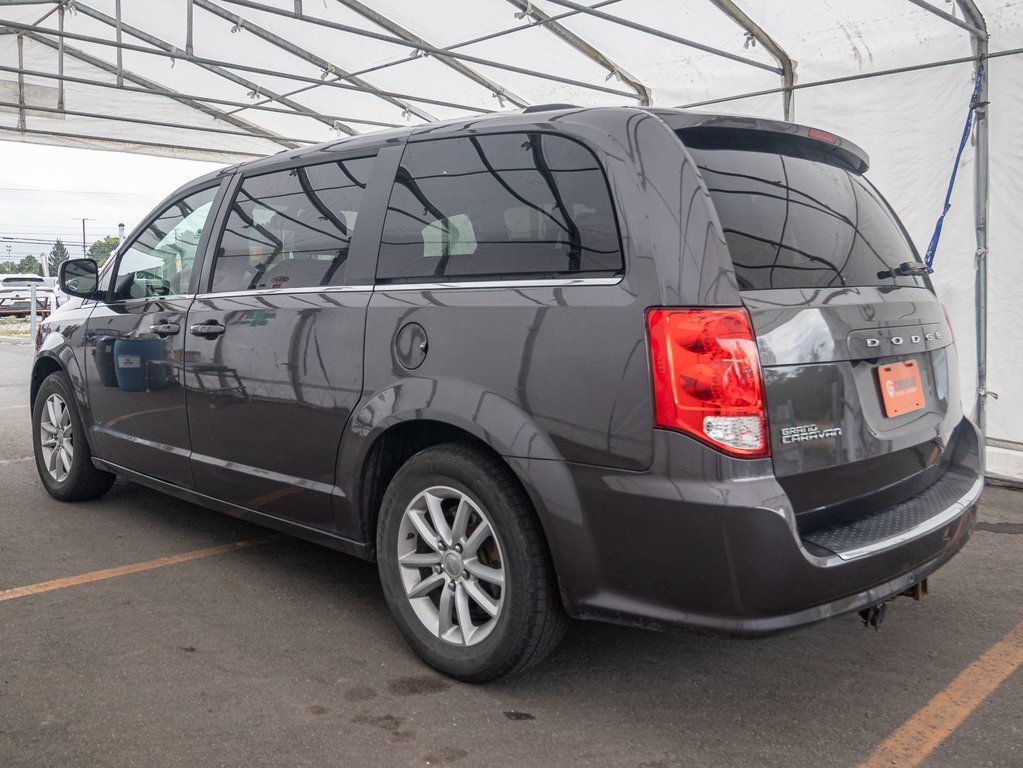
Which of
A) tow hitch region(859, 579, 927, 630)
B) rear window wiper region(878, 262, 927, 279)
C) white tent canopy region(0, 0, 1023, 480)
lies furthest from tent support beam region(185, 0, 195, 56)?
tow hitch region(859, 579, 927, 630)

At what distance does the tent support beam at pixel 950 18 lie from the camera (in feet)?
19.5

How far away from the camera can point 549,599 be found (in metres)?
2.66

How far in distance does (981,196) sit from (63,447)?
5734 mm

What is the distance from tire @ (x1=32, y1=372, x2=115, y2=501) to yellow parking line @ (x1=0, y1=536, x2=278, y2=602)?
1044 mm

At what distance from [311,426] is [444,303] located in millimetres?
753

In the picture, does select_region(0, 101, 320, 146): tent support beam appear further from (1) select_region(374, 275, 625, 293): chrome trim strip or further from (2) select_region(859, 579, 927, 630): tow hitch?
(2) select_region(859, 579, 927, 630): tow hitch

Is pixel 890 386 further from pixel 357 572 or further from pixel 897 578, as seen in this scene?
pixel 357 572

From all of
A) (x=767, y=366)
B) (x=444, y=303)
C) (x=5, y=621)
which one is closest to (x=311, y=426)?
(x=444, y=303)

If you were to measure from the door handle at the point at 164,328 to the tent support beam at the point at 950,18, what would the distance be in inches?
195

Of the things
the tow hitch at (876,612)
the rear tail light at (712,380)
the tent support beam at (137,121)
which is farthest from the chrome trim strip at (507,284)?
the tent support beam at (137,121)

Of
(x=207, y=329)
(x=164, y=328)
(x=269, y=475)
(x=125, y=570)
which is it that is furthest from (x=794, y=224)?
(x=125, y=570)

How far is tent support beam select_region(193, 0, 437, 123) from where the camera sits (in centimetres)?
967

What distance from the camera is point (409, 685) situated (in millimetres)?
2891

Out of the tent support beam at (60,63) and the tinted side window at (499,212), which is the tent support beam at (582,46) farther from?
the tinted side window at (499,212)
